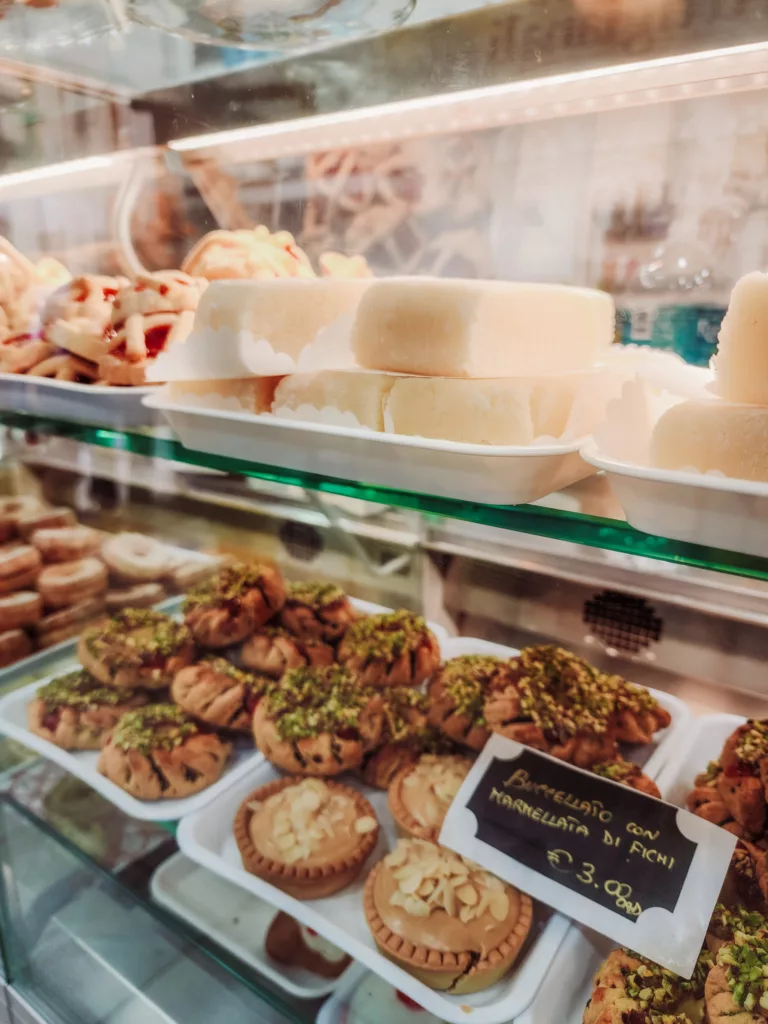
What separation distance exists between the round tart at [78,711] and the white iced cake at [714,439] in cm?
120

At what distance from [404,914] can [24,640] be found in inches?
42.7

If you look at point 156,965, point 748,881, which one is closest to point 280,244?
point 748,881

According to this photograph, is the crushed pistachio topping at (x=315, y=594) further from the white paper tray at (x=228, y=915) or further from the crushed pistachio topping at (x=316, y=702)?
the white paper tray at (x=228, y=915)

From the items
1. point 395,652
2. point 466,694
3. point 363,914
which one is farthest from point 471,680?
point 363,914

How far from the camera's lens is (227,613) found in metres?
1.50

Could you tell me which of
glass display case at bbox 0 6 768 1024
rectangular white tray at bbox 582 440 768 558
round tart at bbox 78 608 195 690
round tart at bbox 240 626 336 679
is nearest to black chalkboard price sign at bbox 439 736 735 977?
glass display case at bbox 0 6 768 1024

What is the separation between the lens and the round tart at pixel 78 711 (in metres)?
1.44

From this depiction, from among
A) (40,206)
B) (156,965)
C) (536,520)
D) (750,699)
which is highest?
(40,206)

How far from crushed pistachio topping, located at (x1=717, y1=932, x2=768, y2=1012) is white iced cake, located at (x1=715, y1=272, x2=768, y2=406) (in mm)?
643

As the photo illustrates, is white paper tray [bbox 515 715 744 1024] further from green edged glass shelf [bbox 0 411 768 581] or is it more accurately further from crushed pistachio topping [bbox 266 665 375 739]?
green edged glass shelf [bbox 0 411 768 581]

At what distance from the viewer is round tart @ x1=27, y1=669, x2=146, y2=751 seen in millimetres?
1438

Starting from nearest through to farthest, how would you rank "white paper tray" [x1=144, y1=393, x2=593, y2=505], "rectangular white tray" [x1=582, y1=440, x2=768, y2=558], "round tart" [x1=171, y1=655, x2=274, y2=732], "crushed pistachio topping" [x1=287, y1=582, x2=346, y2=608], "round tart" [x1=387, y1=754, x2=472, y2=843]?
"rectangular white tray" [x1=582, y1=440, x2=768, y2=558], "white paper tray" [x1=144, y1=393, x2=593, y2=505], "round tart" [x1=387, y1=754, x2=472, y2=843], "round tart" [x1=171, y1=655, x2=274, y2=732], "crushed pistachio topping" [x1=287, y1=582, x2=346, y2=608]

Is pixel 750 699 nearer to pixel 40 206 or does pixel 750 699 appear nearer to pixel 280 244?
pixel 280 244

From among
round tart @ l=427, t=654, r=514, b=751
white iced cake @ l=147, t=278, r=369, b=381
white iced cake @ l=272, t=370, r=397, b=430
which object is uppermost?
white iced cake @ l=147, t=278, r=369, b=381
